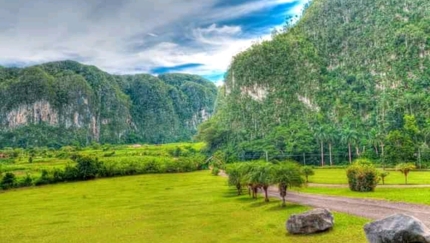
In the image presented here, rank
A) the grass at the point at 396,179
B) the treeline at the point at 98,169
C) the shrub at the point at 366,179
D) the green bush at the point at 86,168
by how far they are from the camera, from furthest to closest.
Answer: the green bush at the point at 86,168 < the treeline at the point at 98,169 < the grass at the point at 396,179 < the shrub at the point at 366,179

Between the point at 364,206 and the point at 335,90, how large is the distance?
393 ft

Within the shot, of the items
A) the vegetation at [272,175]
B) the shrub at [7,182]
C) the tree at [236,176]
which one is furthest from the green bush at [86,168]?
the vegetation at [272,175]

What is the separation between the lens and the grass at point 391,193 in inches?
1583

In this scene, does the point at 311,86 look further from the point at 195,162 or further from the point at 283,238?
the point at 283,238

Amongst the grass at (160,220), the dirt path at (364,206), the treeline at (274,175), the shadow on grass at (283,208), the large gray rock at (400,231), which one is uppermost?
the treeline at (274,175)

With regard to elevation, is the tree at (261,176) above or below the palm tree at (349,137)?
below

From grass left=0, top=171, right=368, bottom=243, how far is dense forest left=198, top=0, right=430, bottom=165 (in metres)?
61.8

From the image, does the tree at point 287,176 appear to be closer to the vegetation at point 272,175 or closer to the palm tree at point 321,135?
the vegetation at point 272,175

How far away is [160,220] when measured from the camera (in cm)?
4172

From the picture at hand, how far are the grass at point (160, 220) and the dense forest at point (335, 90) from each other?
61.8 metres

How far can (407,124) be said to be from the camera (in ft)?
352

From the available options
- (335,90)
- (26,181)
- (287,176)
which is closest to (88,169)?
(26,181)

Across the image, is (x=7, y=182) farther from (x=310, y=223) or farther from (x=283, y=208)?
(x=310, y=223)

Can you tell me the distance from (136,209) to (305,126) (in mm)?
99223
